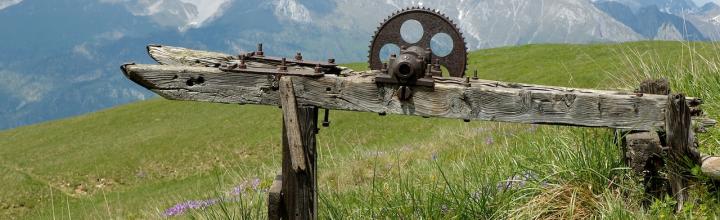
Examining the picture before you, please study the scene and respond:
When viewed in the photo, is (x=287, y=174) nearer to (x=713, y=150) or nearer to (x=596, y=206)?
(x=596, y=206)

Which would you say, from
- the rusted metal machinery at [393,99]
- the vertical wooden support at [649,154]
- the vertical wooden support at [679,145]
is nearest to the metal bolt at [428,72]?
the rusted metal machinery at [393,99]

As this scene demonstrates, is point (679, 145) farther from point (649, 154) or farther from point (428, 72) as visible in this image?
point (428, 72)

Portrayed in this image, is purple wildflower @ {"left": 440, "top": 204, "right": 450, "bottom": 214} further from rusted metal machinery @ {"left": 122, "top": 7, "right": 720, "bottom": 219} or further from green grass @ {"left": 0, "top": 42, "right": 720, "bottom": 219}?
rusted metal machinery @ {"left": 122, "top": 7, "right": 720, "bottom": 219}

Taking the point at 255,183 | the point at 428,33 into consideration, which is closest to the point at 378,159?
the point at 255,183

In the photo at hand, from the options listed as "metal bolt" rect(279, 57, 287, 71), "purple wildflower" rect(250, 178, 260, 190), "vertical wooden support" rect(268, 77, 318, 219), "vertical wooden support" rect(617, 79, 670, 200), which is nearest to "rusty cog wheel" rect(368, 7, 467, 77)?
"metal bolt" rect(279, 57, 287, 71)

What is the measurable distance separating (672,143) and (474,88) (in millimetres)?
2014

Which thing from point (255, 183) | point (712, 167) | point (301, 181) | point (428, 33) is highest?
point (428, 33)

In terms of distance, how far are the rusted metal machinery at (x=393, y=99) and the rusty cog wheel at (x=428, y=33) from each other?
2.05 feet

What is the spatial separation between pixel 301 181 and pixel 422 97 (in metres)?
1.35

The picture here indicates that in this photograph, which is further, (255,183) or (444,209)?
(255,183)

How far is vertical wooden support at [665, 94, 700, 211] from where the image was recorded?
592 cm

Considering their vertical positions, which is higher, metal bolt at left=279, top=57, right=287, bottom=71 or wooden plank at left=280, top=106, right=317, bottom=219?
metal bolt at left=279, top=57, right=287, bottom=71

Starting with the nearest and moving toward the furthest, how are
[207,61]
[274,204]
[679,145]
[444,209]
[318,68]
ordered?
[274,204] < [318,68] < [679,145] < [207,61] < [444,209]

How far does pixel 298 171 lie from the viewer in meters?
5.62
